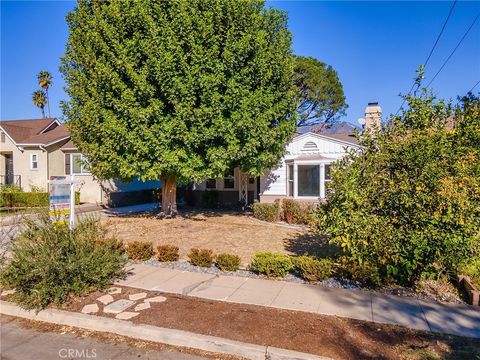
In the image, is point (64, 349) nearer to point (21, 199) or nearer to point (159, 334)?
point (159, 334)

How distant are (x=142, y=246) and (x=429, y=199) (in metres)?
6.27

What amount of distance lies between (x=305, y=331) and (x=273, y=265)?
233 cm

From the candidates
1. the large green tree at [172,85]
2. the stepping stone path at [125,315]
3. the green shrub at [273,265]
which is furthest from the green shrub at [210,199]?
the stepping stone path at [125,315]

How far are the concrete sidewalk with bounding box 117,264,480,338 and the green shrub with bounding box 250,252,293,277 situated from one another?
225 mm

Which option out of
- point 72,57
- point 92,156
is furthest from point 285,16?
point 92,156

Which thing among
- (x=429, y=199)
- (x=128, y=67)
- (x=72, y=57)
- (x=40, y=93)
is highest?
(x=40, y=93)

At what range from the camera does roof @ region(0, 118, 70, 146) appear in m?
22.1

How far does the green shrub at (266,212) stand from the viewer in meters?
13.9

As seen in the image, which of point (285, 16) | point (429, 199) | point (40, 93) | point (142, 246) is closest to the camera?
point (429, 199)

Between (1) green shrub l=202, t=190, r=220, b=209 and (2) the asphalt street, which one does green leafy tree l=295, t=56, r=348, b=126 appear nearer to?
(1) green shrub l=202, t=190, r=220, b=209

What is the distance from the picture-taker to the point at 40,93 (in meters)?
46.1

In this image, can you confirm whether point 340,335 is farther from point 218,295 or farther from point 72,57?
point 72,57

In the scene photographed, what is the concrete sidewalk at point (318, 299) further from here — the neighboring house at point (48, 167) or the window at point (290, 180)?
the neighboring house at point (48, 167)

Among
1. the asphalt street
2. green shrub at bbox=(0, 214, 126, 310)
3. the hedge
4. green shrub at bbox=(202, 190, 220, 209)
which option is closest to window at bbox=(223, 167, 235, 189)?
green shrub at bbox=(202, 190, 220, 209)
